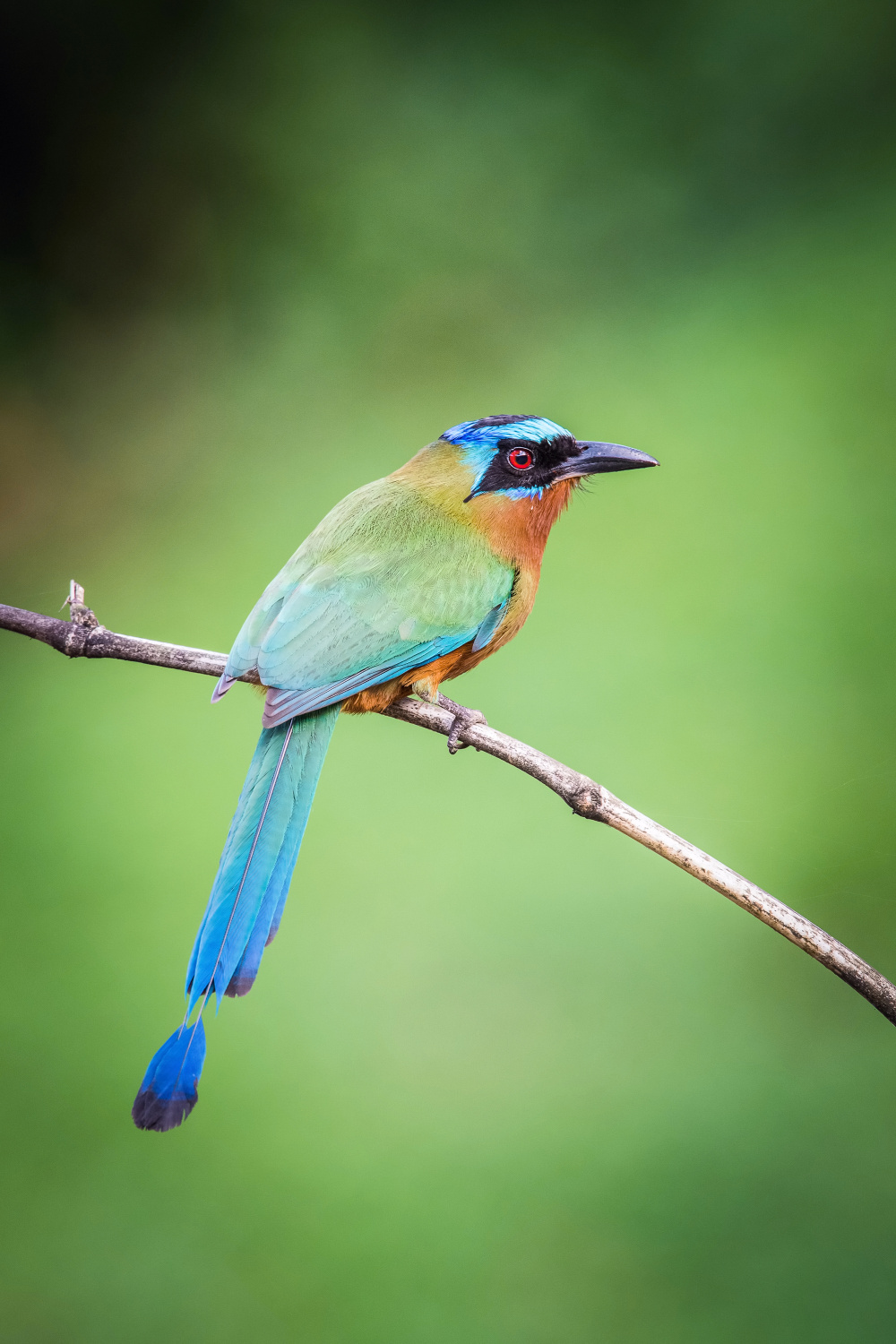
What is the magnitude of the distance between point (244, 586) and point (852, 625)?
47.4 inches

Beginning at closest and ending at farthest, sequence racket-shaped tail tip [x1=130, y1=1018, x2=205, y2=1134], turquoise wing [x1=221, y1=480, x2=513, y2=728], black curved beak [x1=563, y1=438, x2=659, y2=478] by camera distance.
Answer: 1. racket-shaped tail tip [x1=130, y1=1018, x2=205, y2=1134]
2. turquoise wing [x1=221, y1=480, x2=513, y2=728]
3. black curved beak [x1=563, y1=438, x2=659, y2=478]

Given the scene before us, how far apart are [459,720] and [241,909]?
397 mm

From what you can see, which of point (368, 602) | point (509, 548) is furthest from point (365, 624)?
point (509, 548)

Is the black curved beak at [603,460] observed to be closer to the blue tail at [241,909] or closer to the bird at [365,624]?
the bird at [365,624]

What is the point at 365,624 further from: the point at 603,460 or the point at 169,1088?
the point at 169,1088

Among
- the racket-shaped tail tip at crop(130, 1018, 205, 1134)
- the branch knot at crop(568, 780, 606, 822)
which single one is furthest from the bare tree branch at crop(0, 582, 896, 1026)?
the racket-shaped tail tip at crop(130, 1018, 205, 1134)

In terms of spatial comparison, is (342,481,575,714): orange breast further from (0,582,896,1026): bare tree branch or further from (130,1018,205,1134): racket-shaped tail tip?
(130,1018,205,1134): racket-shaped tail tip

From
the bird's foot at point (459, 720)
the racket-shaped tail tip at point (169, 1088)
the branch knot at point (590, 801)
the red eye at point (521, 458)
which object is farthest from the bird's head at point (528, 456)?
the racket-shaped tail tip at point (169, 1088)

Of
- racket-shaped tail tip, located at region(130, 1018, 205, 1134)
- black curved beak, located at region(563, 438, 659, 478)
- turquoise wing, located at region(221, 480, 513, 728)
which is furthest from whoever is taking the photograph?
black curved beak, located at region(563, 438, 659, 478)

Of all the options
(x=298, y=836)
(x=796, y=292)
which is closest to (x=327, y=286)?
(x=796, y=292)

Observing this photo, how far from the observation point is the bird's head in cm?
156

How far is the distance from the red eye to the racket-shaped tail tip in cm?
87

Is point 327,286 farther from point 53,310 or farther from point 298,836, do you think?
point 298,836

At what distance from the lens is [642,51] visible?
2.40 meters
